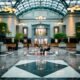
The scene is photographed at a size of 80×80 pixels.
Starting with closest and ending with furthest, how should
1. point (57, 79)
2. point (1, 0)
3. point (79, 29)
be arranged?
point (57, 79)
point (79, 29)
point (1, 0)

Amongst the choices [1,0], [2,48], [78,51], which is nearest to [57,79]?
[78,51]

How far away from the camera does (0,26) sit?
98.0 feet

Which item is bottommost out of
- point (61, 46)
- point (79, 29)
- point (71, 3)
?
point (61, 46)

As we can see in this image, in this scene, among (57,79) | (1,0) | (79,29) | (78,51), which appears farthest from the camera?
(1,0)

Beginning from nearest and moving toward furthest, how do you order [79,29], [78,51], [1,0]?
[78,51], [79,29], [1,0]

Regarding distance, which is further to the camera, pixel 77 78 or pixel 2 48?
pixel 2 48

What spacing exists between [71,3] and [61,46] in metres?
8.70

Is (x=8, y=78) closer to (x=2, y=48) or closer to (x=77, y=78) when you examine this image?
(x=77, y=78)

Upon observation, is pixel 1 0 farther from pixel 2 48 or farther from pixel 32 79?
pixel 32 79

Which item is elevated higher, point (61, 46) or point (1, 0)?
point (1, 0)

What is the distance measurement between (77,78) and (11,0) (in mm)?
37786

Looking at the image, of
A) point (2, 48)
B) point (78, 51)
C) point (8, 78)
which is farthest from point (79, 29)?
point (8, 78)

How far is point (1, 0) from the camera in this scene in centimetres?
4381

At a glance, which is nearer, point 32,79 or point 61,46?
point 32,79
